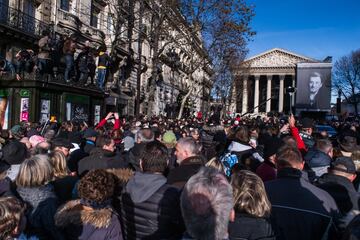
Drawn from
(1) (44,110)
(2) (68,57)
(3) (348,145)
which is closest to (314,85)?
(2) (68,57)

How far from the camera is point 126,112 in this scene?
1185 inches

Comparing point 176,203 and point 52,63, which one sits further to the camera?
point 52,63

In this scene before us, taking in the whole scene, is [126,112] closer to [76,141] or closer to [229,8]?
[229,8]

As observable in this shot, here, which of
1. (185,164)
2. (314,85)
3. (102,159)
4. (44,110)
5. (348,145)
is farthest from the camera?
(314,85)

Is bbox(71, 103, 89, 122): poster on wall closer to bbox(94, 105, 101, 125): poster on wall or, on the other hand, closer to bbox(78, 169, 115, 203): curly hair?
bbox(94, 105, 101, 125): poster on wall

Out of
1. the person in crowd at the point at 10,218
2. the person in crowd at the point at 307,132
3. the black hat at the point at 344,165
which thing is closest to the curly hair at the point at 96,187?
the person in crowd at the point at 10,218

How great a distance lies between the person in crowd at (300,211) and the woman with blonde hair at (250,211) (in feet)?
0.88

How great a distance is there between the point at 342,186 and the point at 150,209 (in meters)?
1.94

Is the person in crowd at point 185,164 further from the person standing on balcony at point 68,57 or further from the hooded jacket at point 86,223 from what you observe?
the person standing on balcony at point 68,57

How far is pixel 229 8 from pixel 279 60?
217ft

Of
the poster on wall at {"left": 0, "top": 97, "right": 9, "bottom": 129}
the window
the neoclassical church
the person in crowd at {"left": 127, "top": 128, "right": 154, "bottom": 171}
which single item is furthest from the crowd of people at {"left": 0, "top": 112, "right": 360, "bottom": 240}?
the neoclassical church

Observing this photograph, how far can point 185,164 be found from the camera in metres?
4.08

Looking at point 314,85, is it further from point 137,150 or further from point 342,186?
point 342,186

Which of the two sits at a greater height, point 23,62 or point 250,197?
point 23,62
